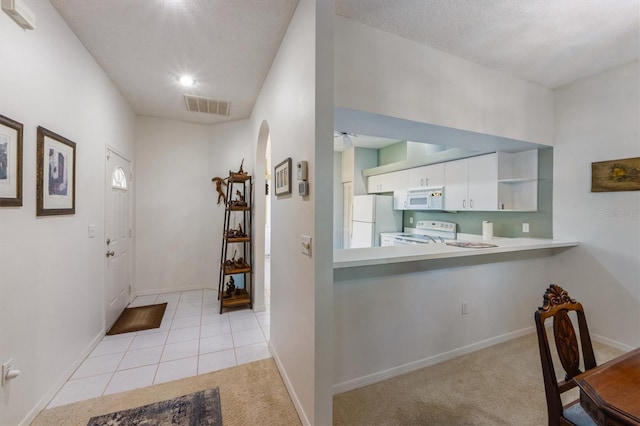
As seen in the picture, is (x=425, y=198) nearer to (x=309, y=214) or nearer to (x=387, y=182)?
(x=387, y=182)

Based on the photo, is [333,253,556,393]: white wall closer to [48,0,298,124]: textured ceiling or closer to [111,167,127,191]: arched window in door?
[48,0,298,124]: textured ceiling

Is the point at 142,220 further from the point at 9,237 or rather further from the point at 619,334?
the point at 619,334

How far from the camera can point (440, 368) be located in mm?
2289

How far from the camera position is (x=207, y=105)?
3543 millimetres

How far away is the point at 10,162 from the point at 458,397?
10.8 ft

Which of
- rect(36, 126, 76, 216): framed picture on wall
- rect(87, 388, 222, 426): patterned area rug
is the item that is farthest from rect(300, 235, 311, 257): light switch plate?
rect(36, 126, 76, 216): framed picture on wall

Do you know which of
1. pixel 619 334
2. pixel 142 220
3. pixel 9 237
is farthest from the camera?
pixel 142 220

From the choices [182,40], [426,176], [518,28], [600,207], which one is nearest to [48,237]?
[182,40]

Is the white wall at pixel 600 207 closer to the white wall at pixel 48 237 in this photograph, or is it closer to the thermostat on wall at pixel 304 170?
the thermostat on wall at pixel 304 170

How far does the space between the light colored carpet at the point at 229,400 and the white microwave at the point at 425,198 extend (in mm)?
3096

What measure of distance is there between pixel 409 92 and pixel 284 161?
1185 mm

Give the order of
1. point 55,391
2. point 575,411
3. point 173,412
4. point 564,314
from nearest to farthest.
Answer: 1. point 575,411
2. point 564,314
3. point 173,412
4. point 55,391

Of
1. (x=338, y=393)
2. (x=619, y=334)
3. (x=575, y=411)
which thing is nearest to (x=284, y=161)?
(x=338, y=393)

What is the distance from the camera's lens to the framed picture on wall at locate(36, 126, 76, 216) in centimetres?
178
